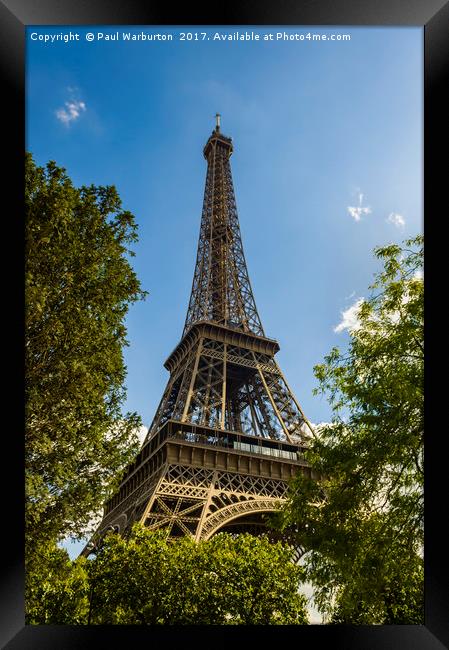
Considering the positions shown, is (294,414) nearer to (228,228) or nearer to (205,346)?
(205,346)

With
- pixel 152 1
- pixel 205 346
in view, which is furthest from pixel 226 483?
pixel 152 1

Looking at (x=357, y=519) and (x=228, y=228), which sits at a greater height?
(x=228, y=228)

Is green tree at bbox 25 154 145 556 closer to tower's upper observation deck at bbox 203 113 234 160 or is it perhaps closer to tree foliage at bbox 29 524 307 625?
tree foliage at bbox 29 524 307 625
